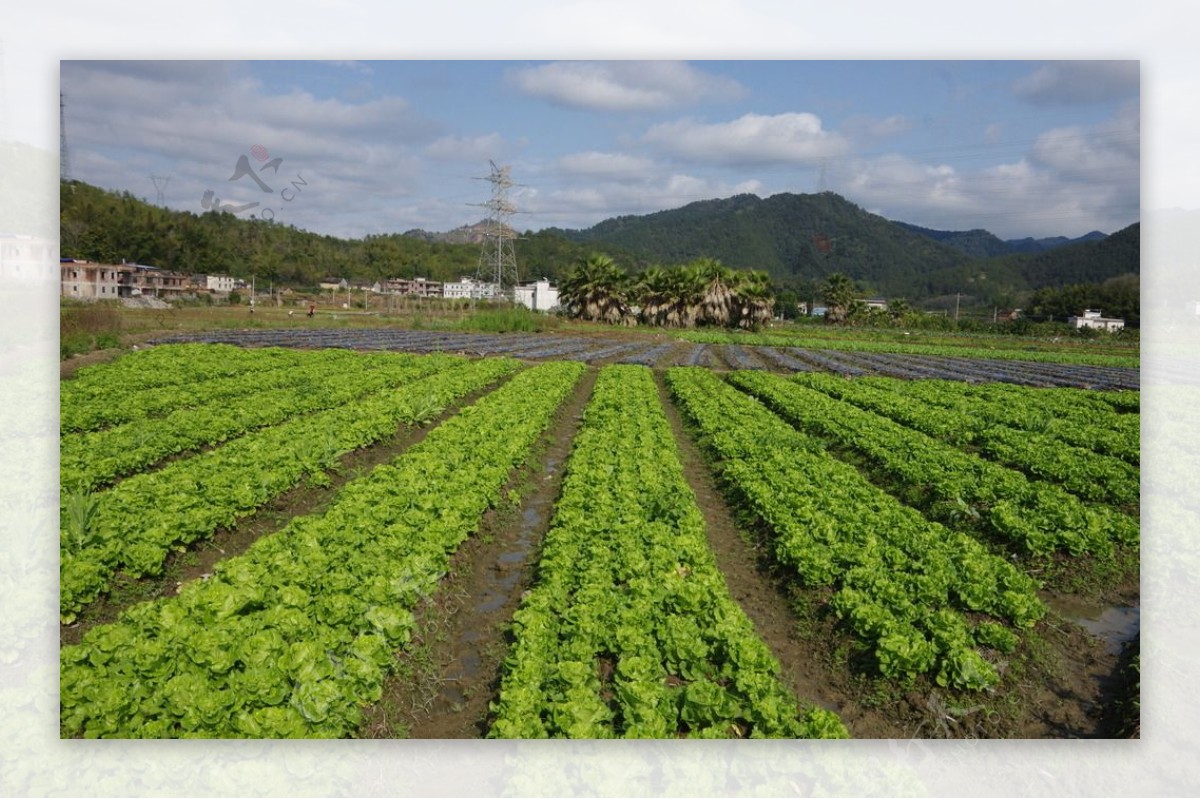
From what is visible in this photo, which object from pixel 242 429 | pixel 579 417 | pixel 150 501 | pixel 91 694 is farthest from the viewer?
pixel 579 417

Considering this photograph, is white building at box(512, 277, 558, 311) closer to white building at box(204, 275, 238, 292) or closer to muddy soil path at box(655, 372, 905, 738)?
white building at box(204, 275, 238, 292)

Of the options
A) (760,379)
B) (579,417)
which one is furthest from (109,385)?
(760,379)

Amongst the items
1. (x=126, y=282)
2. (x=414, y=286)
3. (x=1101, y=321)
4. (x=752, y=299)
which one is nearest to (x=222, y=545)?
(x=1101, y=321)

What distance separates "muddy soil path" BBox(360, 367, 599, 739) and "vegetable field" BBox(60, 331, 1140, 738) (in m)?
0.03

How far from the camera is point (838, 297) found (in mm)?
73812

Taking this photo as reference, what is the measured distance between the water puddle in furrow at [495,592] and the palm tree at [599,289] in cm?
4867

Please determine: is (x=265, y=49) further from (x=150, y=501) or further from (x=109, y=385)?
(x=109, y=385)

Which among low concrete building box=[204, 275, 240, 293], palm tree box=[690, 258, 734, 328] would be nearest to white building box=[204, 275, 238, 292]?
low concrete building box=[204, 275, 240, 293]

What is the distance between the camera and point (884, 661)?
515 cm

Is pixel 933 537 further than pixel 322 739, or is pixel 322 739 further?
pixel 933 537

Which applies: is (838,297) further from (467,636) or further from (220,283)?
(467,636)

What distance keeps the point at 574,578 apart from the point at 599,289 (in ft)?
172

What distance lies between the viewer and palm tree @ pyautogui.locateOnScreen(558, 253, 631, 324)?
Result: 57312 mm

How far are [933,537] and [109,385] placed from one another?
49.8 feet
